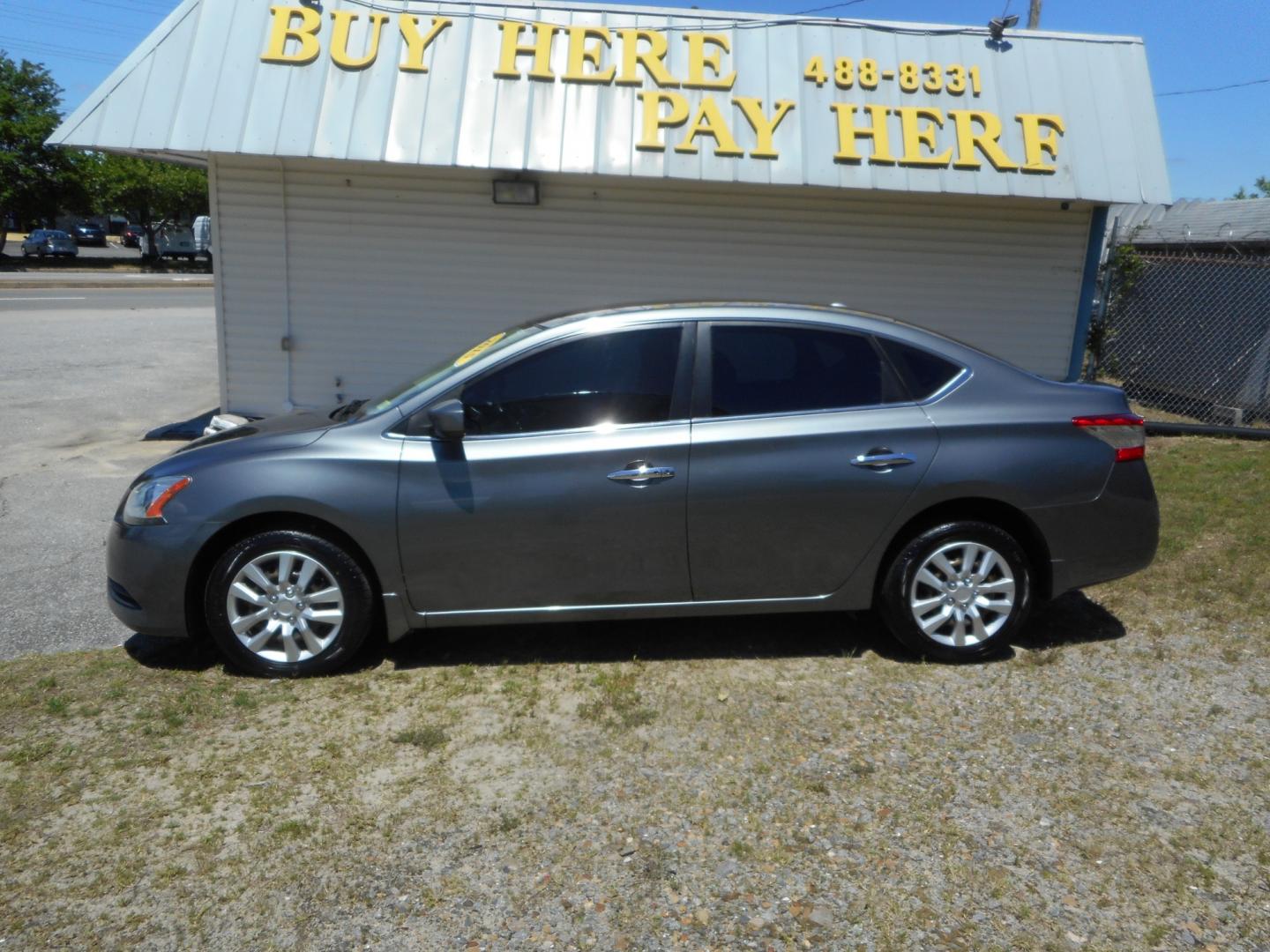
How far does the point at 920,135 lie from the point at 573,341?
5.88 m

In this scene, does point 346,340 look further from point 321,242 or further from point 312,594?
point 312,594

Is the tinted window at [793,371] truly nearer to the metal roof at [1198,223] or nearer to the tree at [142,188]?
the metal roof at [1198,223]

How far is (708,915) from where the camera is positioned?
10.9 feet

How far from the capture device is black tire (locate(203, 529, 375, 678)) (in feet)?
15.8

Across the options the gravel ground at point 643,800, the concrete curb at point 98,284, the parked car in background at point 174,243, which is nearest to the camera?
the gravel ground at point 643,800

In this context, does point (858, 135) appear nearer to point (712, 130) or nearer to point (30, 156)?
point (712, 130)

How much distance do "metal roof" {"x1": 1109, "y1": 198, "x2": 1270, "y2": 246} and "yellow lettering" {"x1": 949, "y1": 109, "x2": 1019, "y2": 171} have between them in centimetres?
449

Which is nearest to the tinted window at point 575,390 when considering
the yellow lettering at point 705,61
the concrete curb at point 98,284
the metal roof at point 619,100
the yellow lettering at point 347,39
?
the metal roof at point 619,100

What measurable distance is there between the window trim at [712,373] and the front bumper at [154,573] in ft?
7.60

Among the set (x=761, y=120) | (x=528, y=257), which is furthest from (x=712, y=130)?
(x=528, y=257)

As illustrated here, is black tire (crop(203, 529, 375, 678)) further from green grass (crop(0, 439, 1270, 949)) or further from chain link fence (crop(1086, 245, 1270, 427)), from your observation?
chain link fence (crop(1086, 245, 1270, 427))

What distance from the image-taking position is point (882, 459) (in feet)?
16.4

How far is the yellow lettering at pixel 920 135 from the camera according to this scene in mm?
9500

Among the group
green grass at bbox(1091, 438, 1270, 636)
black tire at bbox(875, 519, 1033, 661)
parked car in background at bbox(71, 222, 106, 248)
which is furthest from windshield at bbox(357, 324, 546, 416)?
parked car in background at bbox(71, 222, 106, 248)
